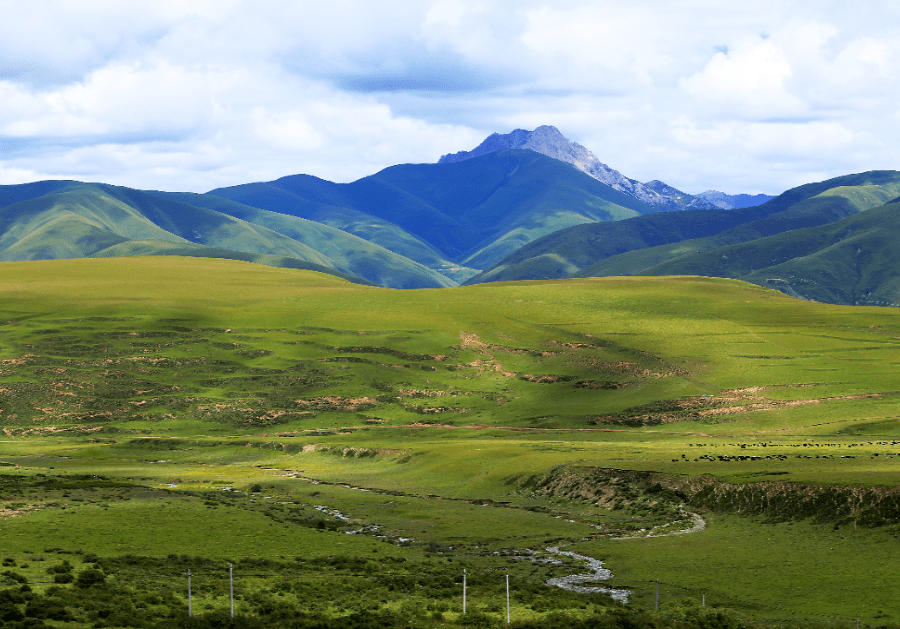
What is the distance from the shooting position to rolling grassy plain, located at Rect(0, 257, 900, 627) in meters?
44.2

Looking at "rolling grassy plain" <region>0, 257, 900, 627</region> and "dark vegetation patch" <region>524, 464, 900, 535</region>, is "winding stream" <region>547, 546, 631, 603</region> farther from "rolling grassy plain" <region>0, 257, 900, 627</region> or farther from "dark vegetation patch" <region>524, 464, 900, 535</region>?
"dark vegetation patch" <region>524, 464, 900, 535</region>

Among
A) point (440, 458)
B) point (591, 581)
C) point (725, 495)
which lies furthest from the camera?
point (440, 458)

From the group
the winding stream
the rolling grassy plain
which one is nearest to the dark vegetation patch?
the rolling grassy plain

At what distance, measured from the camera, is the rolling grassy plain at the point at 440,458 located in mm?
44188

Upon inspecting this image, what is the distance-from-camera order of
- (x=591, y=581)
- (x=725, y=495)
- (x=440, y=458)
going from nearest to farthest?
(x=591, y=581), (x=725, y=495), (x=440, y=458)

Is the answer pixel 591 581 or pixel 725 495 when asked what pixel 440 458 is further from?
pixel 591 581

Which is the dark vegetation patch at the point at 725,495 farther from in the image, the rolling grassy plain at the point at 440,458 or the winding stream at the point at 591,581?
the winding stream at the point at 591,581

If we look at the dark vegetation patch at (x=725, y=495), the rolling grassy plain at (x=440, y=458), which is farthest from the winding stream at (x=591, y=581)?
the dark vegetation patch at (x=725, y=495)

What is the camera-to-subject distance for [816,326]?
593 feet

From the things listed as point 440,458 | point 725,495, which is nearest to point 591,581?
point 725,495

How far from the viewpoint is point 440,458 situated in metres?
96.2

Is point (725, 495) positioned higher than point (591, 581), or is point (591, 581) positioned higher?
Answer: point (725, 495)

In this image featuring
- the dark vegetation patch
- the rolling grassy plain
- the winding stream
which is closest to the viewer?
the rolling grassy plain

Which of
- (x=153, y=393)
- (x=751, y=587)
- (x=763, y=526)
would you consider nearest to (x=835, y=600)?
(x=751, y=587)
